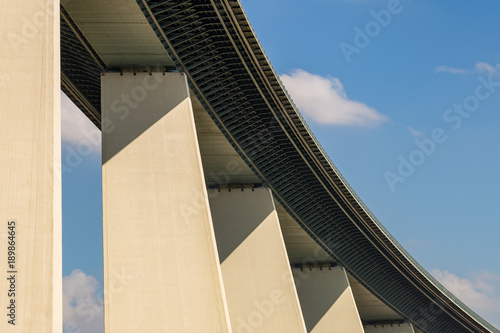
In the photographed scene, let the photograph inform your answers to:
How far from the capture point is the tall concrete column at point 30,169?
12909mm

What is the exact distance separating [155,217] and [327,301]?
29.3 metres

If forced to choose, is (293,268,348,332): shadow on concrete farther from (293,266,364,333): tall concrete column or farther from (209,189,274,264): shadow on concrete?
(209,189,274,264): shadow on concrete

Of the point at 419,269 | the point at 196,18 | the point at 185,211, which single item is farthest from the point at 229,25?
the point at 419,269

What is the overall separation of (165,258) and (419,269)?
1639 inches

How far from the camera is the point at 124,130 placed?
23453mm

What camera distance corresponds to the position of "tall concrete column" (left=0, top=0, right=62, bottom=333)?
12909 millimetres

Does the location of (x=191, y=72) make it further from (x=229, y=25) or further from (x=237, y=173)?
(x=237, y=173)

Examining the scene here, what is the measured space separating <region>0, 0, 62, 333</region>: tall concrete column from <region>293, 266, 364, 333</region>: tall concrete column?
36.3 meters

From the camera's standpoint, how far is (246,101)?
31562 mm

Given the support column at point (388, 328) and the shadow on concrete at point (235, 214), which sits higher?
the support column at point (388, 328)

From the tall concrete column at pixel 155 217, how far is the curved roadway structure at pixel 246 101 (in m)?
1.89

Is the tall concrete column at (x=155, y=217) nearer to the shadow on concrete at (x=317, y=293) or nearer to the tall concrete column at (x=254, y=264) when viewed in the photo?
the tall concrete column at (x=254, y=264)

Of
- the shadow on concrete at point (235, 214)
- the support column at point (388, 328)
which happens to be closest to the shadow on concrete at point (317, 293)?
the shadow on concrete at point (235, 214)

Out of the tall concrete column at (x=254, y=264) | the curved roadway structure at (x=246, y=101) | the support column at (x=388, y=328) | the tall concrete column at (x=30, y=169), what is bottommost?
the tall concrete column at (x=30, y=169)
